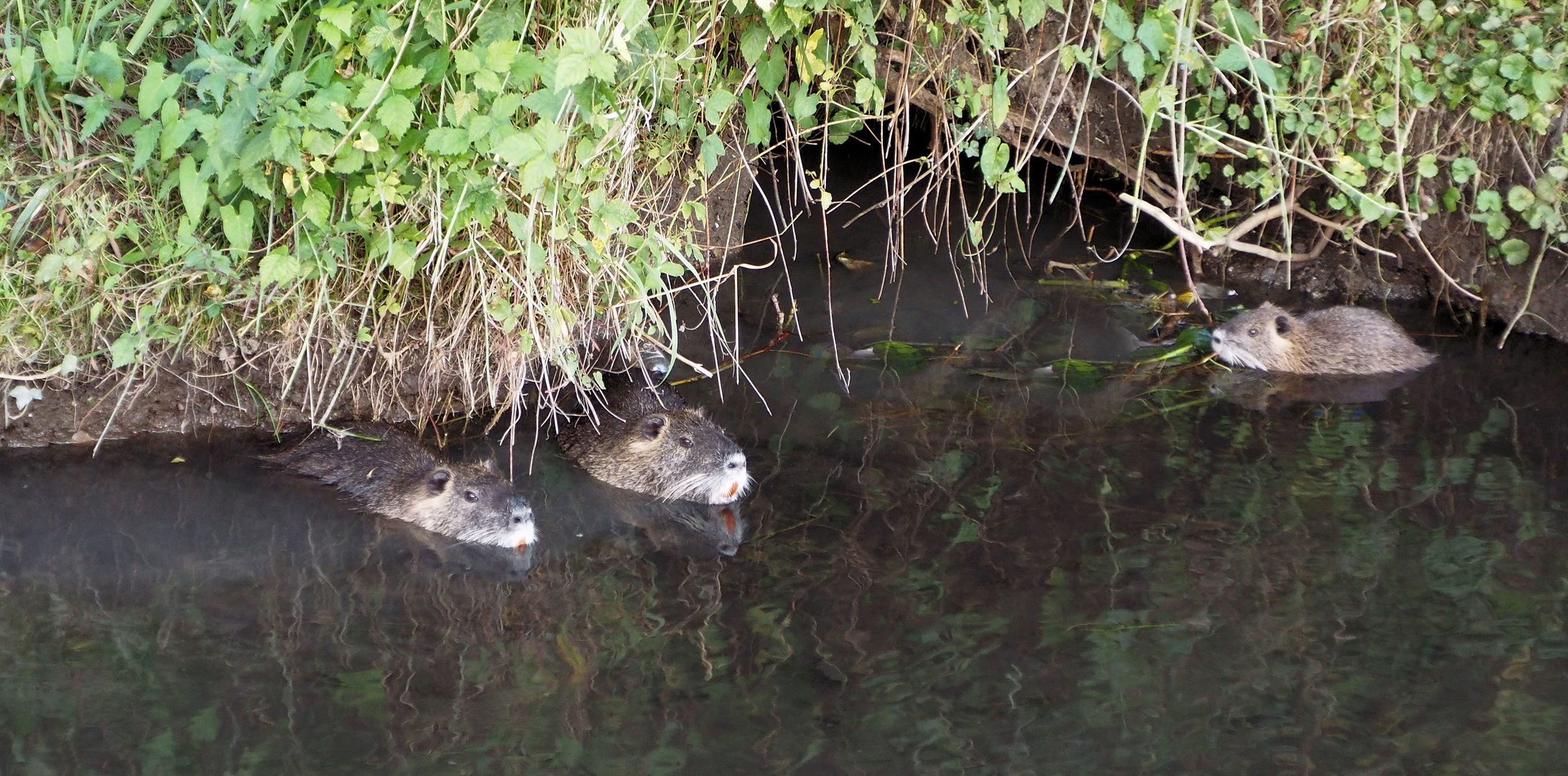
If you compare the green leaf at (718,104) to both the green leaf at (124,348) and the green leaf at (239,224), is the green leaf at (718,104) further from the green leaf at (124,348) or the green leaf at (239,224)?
the green leaf at (124,348)

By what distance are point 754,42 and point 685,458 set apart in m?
1.43

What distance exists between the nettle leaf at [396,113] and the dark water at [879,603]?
4.50 feet

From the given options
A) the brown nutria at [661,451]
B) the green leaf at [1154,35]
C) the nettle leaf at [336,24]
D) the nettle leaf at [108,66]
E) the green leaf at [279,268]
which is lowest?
the brown nutria at [661,451]

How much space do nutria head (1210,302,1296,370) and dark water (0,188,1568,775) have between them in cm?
24

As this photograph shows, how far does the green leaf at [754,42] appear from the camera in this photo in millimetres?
4008

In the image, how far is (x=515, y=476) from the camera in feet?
14.7

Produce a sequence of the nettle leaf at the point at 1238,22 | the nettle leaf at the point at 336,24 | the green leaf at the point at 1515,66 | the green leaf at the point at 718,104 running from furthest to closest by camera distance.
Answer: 1. the green leaf at the point at 1515,66
2. the nettle leaf at the point at 1238,22
3. the green leaf at the point at 718,104
4. the nettle leaf at the point at 336,24

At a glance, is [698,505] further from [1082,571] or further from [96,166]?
[96,166]

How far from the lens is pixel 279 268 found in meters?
3.82

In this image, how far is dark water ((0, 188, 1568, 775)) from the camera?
9.93 feet

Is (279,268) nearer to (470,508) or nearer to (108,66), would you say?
(108,66)

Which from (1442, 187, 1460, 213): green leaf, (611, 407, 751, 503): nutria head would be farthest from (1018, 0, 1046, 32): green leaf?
(1442, 187, 1460, 213): green leaf

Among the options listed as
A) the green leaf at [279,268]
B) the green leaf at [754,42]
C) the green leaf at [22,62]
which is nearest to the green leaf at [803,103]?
the green leaf at [754,42]

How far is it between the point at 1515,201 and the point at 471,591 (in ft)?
14.3
